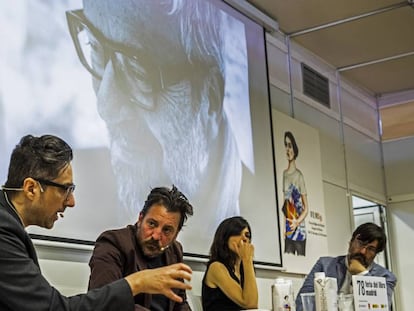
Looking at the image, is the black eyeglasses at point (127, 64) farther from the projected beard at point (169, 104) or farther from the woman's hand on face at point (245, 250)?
the woman's hand on face at point (245, 250)

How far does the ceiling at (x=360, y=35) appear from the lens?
3.97 meters

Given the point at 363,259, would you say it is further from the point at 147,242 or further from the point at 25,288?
the point at 25,288

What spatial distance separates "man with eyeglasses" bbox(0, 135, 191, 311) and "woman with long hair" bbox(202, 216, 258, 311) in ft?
4.14

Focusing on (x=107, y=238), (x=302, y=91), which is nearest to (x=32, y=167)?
(x=107, y=238)

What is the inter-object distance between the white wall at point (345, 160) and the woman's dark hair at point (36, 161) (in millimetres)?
1650

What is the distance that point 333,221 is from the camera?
4547mm

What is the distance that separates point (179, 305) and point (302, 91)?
8.81ft

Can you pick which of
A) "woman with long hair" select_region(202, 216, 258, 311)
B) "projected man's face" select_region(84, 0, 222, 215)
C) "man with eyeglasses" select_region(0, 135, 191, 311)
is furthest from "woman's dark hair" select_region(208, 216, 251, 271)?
"man with eyeglasses" select_region(0, 135, 191, 311)

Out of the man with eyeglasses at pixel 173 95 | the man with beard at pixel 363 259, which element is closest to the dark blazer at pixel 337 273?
the man with beard at pixel 363 259

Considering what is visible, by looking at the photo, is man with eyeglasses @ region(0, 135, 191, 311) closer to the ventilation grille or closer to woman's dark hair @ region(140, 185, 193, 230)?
woman's dark hair @ region(140, 185, 193, 230)

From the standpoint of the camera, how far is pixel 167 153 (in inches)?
113

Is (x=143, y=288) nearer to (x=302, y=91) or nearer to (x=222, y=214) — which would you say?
(x=222, y=214)

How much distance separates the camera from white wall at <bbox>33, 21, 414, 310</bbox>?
165 inches

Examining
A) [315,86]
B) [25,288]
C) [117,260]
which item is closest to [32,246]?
[25,288]
